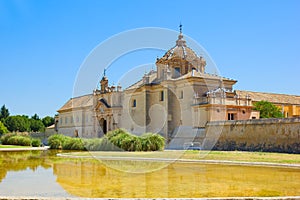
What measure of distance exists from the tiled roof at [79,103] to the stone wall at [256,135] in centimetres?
3046

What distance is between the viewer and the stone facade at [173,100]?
1508 inches

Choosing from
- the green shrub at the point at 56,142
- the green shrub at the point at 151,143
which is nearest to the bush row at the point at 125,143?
the green shrub at the point at 151,143

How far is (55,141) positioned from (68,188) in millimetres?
30057

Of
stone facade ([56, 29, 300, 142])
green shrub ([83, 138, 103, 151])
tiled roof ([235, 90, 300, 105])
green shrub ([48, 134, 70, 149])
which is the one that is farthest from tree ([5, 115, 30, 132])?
green shrub ([83, 138, 103, 151])

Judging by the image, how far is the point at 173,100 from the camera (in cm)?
4259

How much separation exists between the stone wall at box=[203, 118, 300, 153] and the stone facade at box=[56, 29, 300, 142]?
243 cm

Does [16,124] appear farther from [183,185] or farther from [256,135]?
[183,185]

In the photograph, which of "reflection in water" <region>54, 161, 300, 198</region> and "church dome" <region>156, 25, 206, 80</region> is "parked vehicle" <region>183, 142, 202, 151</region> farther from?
"reflection in water" <region>54, 161, 300, 198</region>

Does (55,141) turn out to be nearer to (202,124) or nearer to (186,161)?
(202,124)

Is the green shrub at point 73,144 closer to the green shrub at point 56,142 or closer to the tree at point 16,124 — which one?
the green shrub at point 56,142

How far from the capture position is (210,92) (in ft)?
124

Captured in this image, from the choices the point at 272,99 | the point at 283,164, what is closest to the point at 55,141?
the point at 283,164

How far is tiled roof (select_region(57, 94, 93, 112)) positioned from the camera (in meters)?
63.6

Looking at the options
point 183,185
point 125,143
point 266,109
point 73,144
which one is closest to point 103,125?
point 73,144
